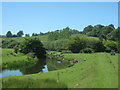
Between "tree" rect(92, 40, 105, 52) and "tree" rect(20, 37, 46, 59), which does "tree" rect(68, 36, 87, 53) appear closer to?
"tree" rect(92, 40, 105, 52)

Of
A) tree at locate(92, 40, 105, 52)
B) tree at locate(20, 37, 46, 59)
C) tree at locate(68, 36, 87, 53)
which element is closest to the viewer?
tree at locate(20, 37, 46, 59)

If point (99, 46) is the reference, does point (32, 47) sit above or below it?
above

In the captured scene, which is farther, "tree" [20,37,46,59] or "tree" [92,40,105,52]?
"tree" [92,40,105,52]

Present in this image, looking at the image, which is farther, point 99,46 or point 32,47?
point 99,46

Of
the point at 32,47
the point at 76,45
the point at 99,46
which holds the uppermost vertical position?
the point at 76,45

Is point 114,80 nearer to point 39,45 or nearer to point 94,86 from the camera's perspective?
point 94,86

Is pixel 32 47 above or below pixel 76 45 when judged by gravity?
below

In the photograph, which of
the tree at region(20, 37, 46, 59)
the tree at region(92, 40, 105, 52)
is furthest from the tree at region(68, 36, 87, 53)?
the tree at region(20, 37, 46, 59)

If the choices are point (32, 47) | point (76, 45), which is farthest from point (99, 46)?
point (32, 47)

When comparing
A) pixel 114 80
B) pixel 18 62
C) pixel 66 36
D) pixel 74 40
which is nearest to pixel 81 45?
pixel 74 40

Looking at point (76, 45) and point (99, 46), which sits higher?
point (76, 45)

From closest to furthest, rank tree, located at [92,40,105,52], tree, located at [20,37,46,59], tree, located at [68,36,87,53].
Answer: tree, located at [20,37,46,59] < tree, located at [92,40,105,52] < tree, located at [68,36,87,53]

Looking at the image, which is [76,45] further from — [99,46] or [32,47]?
[32,47]

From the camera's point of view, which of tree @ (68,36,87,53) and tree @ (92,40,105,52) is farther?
tree @ (68,36,87,53)
